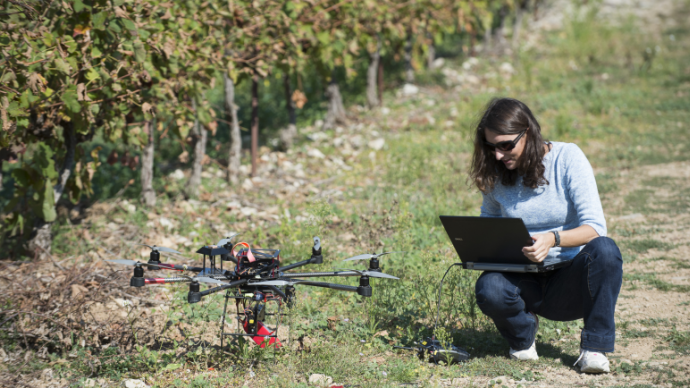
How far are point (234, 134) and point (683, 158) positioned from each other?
16.6 ft

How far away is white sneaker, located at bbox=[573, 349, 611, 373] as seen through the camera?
278 cm

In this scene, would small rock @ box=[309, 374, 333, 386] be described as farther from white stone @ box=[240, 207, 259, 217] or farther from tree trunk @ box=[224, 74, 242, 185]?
tree trunk @ box=[224, 74, 242, 185]

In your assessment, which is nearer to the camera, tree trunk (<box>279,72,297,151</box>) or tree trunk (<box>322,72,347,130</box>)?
tree trunk (<box>279,72,297,151</box>)

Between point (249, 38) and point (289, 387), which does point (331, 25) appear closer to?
point (249, 38)

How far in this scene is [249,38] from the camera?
222 inches

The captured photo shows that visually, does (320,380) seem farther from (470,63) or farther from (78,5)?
(470,63)

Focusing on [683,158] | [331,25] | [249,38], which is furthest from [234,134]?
[683,158]

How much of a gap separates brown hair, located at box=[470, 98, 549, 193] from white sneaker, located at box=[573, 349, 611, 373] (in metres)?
0.84

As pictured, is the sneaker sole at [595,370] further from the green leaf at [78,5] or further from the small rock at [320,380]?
the green leaf at [78,5]

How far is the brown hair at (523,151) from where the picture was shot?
2.94 m

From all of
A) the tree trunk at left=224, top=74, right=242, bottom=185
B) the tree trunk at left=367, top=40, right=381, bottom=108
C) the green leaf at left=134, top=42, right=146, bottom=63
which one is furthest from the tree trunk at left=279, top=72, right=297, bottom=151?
the green leaf at left=134, top=42, right=146, bottom=63

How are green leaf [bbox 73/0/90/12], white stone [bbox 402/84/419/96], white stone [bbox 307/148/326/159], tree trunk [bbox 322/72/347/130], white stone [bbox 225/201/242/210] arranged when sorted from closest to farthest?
green leaf [bbox 73/0/90/12] < white stone [bbox 225/201/242/210] < white stone [bbox 307/148/326/159] < tree trunk [bbox 322/72/347/130] < white stone [bbox 402/84/419/96]

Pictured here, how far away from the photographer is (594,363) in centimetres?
278

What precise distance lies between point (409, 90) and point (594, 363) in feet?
23.3
